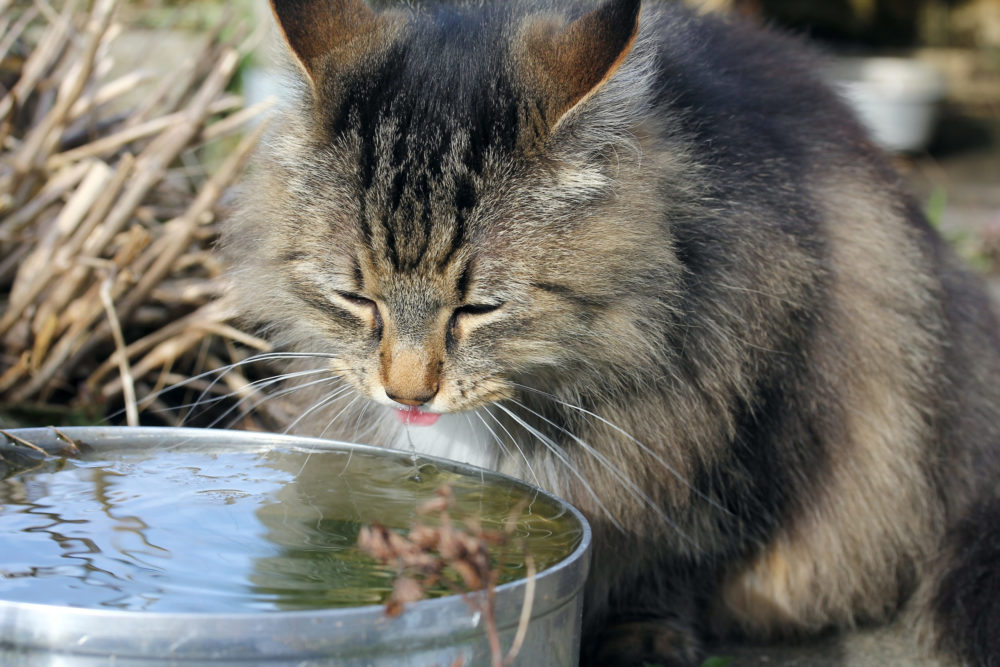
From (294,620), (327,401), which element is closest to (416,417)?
(327,401)

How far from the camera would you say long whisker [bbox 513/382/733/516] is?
180 centimetres

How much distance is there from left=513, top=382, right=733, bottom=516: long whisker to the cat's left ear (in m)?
0.46

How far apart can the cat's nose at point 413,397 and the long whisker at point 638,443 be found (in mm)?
158

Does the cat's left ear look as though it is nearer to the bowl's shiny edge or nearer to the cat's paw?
the bowl's shiny edge

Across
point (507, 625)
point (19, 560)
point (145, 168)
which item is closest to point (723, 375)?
point (507, 625)

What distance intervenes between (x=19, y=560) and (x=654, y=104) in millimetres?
1205

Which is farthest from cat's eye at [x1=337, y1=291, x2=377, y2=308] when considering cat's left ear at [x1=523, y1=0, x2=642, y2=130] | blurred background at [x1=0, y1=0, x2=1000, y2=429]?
blurred background at [x1=0, y1=0, x2=1000, y2=429]

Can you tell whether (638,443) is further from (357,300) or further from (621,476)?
(357,300)

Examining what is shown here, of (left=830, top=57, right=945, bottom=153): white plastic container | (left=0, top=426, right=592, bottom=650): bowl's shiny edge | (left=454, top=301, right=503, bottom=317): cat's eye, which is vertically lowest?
(left=830, top=57, right=945, bottom=153): white plastic container

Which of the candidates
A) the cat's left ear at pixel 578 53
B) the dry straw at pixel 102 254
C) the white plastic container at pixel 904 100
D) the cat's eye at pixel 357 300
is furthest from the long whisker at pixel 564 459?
the white plastic container at pixel 904 100

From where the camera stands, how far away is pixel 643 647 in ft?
6.88

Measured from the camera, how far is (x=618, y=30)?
5.05 ft

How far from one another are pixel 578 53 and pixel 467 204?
11.2 inches

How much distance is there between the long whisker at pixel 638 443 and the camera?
5.89ft
